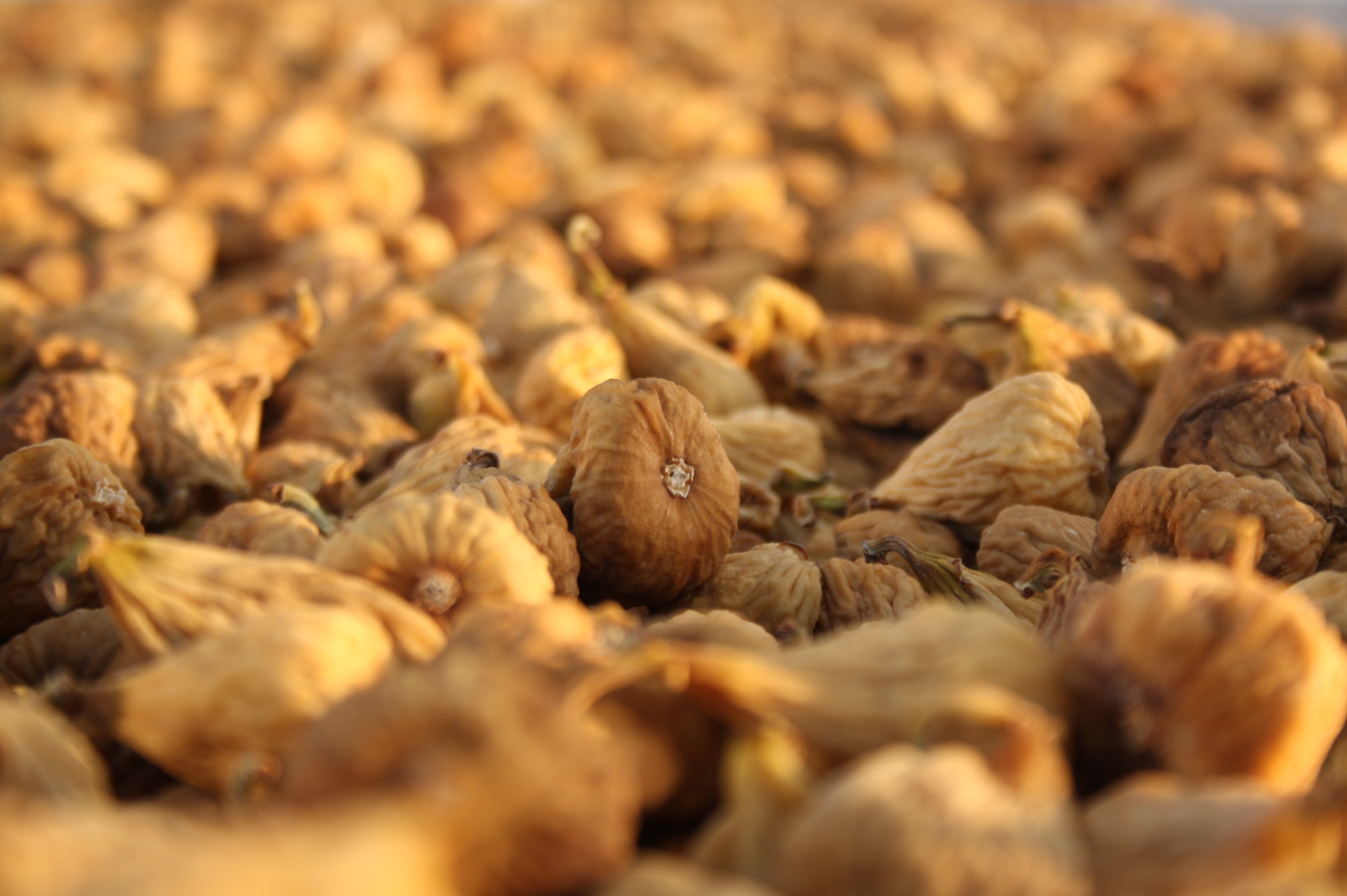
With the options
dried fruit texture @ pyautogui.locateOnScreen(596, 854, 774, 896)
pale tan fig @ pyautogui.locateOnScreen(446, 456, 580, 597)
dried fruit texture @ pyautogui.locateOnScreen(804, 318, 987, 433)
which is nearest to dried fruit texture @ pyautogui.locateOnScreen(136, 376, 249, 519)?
pale tan fig @ pyautogui.locateOnScreen(446, 456, 580, 597)

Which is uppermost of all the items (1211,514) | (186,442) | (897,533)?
(1211,514)

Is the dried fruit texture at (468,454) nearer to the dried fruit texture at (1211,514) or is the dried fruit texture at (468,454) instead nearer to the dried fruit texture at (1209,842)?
the dried fruit texture at (1211,514)

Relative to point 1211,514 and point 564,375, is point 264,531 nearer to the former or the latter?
point 564,375

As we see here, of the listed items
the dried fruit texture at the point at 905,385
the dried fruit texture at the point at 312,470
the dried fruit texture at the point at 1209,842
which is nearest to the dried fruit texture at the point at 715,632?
the dried fruit texture at the point at 1209,842

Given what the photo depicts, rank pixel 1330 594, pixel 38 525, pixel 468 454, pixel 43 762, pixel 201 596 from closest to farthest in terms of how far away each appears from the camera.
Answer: pixel 43 762, pixel 201 596, pixel 1330 594, pixel 38 525, pixel 468 454

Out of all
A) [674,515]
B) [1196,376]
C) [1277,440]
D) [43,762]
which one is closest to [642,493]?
[674,515]

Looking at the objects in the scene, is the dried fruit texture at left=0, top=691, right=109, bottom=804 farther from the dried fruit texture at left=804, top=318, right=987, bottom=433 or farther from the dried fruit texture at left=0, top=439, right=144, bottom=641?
the dried fruit texture at left=804, top=318, right=987, bottom=433
